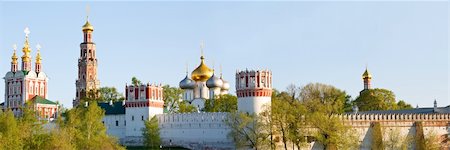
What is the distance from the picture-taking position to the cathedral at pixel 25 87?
66912 millimetres

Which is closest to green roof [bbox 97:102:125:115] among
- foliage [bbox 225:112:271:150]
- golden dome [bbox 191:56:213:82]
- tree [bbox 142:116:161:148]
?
tree [bbox 142:116:161:148]

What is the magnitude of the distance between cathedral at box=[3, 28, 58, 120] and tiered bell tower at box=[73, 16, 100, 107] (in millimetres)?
4348

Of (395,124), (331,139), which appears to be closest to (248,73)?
(331,139)

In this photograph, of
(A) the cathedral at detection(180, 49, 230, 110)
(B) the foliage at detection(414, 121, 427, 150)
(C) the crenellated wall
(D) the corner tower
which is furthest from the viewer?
(D) the corner tower

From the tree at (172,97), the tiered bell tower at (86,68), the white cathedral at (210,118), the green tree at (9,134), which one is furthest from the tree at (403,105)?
the green tree at (9,134)

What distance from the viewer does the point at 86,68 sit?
7381 cm

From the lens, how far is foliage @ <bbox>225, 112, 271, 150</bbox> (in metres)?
44.0

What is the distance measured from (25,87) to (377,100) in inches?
1366

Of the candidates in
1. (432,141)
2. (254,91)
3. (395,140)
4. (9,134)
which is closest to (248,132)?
(254,91)

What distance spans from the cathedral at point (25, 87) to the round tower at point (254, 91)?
26649 millimetres

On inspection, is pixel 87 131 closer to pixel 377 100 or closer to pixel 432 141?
pixel 432 141

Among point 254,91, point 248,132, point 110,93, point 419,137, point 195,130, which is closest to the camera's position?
point 248,132

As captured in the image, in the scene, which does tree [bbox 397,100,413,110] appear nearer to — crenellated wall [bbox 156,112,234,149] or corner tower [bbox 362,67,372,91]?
corner tower [bbox 362,67,372,91]

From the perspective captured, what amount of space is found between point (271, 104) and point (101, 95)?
32382mm
